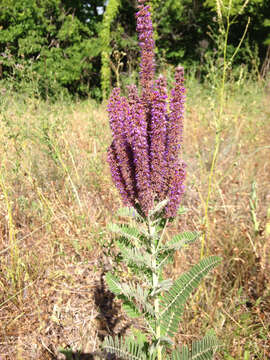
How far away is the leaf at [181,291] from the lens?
129 cm

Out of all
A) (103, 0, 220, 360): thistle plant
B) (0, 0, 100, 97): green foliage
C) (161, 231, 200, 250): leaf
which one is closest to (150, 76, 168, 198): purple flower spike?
(103, 0, 220, 360): thistle plant

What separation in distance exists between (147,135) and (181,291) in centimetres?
80

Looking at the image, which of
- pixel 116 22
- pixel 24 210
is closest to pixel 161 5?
pixel 116 22

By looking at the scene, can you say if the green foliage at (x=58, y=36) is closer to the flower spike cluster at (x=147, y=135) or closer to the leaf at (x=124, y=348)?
the flower spike cluster at (x=147, y=135)

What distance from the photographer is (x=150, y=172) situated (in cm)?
119

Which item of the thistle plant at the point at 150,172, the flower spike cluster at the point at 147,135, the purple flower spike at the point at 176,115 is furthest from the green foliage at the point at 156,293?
the purple flower spike at the point at 176,115

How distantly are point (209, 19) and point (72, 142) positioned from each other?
40.2 feet

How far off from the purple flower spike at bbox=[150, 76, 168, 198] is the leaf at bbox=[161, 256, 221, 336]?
455mm

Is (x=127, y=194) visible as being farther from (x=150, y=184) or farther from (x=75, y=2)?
(x=75, y=2)

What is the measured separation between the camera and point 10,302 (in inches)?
78.2

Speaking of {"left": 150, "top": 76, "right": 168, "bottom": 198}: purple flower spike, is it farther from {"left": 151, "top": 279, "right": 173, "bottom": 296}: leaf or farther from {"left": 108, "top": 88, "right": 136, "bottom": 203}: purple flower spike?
{"left": 151, "top": 279, "right": 173, "bottom": 296}: leaf

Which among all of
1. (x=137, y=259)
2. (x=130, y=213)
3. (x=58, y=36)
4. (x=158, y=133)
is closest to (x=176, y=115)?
Answer: (x=158, y=133)

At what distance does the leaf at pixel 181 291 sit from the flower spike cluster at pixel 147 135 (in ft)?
1.03

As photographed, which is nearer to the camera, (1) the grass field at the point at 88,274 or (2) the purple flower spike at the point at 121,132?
(2) the purple flower spike at the point at 121,132
